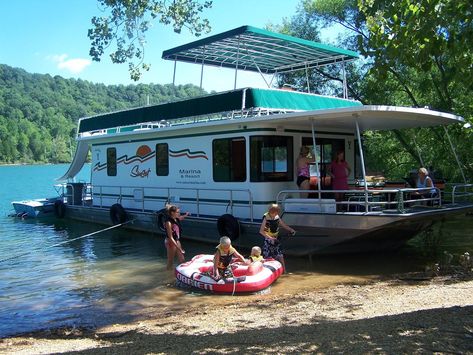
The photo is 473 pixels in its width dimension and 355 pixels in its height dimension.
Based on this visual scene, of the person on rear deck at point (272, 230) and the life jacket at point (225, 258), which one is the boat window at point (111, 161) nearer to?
the person on rear deck at point (272, 230)

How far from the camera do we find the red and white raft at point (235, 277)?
9.15 meters

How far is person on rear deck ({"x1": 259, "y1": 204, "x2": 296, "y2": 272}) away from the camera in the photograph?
1044 centimetres

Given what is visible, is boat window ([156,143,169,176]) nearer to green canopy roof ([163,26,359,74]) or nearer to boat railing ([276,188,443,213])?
green canopy roof ([163,26,359,74])

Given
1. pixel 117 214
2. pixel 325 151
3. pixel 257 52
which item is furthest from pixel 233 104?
pixel 117 214

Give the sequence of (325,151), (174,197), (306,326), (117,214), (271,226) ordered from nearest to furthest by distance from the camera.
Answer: (306,326) → (271,226) → (325,151) → (174,197) → (117,214)

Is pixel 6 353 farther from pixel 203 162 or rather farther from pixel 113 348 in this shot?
pixel 203 162

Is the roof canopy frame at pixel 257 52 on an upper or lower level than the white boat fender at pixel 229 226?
upper

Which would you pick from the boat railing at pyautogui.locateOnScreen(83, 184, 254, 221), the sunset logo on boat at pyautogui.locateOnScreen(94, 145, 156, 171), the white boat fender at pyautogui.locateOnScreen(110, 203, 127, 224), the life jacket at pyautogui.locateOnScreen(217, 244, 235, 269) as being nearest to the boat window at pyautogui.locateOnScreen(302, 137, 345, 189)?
the boat railing at pyautogui.locateOnScreen(83, 184, 254, 221)

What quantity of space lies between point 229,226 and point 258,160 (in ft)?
5.65

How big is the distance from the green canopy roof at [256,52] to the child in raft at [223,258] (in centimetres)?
571

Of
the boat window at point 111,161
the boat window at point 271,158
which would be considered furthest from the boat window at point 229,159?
the boat window at point 111,161

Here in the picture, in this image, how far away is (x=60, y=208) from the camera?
2069 centimetres

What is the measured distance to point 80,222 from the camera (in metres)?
20.2

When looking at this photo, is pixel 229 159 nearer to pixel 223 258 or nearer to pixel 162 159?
pixel 162 159
